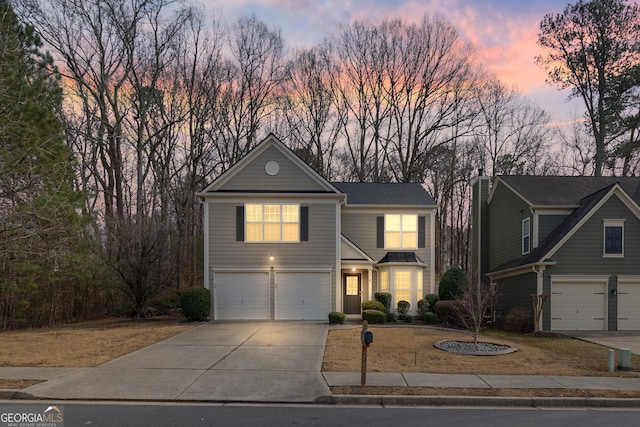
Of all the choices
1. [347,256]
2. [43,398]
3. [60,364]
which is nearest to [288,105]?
[347,256]

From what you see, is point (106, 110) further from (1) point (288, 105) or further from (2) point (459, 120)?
(2) point (459, 120)

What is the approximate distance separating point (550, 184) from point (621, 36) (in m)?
14.8

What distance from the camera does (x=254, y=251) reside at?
2164cm

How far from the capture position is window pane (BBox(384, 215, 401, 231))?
960 inches

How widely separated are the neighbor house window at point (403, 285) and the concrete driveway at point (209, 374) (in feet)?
26.0

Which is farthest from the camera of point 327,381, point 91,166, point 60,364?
point 91,166

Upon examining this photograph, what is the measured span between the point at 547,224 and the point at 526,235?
1.06 m

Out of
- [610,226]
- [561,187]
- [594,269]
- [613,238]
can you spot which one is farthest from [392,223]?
[613,238]

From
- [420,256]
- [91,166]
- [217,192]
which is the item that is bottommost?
[420,256]

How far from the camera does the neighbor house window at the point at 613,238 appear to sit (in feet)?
64.6

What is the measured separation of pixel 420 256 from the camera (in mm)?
23906

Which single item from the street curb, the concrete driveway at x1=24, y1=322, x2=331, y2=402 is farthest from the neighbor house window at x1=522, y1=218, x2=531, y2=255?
the street curb

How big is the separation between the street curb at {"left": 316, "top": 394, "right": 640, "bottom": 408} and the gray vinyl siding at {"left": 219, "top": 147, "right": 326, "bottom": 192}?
13.9 metres

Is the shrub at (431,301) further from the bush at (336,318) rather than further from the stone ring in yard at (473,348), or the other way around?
the stone ring in yard at (473,348)
